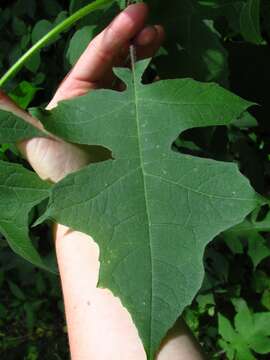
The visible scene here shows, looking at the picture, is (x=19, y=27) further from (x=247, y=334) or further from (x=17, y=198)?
(x=247, y=334)

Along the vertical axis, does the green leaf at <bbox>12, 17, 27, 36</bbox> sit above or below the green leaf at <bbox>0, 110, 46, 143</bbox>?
below

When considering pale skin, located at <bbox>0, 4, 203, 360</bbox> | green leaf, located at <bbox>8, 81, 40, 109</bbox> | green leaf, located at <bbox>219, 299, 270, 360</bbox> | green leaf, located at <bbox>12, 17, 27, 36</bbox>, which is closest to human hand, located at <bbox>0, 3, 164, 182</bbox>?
pale skin, located at <bbox>0, 4, 203, 360</bbox>

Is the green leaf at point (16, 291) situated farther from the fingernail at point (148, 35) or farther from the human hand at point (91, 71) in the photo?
the fingernail at point (148, 35)

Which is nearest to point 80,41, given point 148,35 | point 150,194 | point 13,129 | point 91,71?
point 91,71

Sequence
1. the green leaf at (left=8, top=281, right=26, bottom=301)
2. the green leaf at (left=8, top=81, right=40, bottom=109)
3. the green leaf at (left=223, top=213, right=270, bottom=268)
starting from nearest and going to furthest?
the green leaf at (left=223, top=213, right=270, bottom=268)
the green leaf at (left=8, top=81, right=40, bottom=109)
the green leaf at (left=8, top=281, right=26, bottom=301)

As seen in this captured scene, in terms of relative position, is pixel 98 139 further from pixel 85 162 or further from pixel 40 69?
pixel 40 69

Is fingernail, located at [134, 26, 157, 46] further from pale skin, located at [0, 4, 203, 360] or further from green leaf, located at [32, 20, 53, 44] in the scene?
green leaf, located at [32, 20, 53, 44]

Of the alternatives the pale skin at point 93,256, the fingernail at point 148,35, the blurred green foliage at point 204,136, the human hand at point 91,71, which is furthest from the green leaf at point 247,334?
the fingernail at point 148,35
